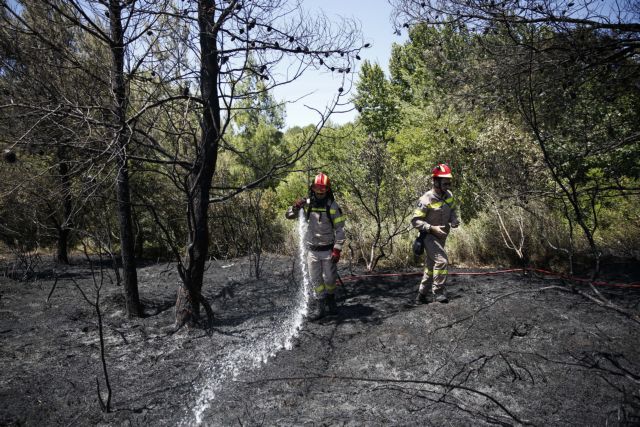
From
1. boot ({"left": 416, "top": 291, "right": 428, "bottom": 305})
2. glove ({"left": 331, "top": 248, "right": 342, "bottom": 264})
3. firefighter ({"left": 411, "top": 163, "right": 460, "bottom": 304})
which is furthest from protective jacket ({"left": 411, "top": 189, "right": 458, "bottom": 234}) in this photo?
glove ({"left": 331, "top": 248, "right": 342, "bottom": 264})

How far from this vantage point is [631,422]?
2910 mm

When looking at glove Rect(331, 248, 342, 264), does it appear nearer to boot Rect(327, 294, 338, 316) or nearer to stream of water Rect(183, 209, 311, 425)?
boot Rect(327, 294, 338, 316)

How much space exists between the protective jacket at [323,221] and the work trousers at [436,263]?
115cm

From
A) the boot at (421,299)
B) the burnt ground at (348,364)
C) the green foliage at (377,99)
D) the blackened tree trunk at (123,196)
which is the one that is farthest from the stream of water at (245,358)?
the green foliage at (377,99)

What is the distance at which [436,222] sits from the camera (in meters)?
5.31

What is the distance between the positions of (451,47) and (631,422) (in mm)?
7794

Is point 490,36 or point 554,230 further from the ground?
point 490,36

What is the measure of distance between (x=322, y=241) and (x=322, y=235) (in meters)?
0.08

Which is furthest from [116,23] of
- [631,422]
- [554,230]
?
[554,230]

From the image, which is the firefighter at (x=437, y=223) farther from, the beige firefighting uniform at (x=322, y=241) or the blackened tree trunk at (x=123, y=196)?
the blackened tree trunk at (x=123, y=196)

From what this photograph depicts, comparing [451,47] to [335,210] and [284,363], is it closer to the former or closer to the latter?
[335,210]

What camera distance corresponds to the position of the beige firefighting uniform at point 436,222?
5.21 meters

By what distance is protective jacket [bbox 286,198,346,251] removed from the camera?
17.6 feet

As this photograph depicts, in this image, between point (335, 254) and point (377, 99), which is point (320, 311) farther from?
point (377, 99)
